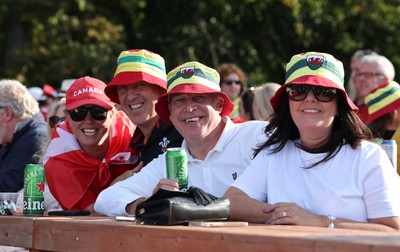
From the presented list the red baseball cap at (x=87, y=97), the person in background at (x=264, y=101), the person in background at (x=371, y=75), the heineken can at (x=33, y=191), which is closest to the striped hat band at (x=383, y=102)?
the person in background at (x=264, y=101)

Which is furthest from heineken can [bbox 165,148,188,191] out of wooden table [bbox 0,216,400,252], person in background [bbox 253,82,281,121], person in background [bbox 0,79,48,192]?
person in background [bbox 253,82,281,121]

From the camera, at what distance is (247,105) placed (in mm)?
8648

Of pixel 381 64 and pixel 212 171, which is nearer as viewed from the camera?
pixel 212 171

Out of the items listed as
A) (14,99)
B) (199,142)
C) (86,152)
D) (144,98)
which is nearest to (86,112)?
(86,152)

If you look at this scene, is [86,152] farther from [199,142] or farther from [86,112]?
[199,142]

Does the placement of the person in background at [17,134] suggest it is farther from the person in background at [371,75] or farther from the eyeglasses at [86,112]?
the person in background at [371,75]

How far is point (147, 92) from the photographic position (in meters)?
6.14

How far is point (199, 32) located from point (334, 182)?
13.5 m

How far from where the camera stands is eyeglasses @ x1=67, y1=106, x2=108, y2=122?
633cm

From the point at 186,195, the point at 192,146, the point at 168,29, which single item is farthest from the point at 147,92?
the point at 168,29

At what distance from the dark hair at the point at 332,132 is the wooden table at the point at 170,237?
65cm

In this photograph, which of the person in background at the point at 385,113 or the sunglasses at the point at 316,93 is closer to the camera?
the sunglasses at the point at 316,93

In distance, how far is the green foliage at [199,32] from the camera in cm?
1766

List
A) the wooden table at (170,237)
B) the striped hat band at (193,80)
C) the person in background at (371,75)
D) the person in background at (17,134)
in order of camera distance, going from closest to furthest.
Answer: the wooden table at (170,237) → the striped hat band at (193,80) → the person in background at (17,134) → the person in background at (371,75)
